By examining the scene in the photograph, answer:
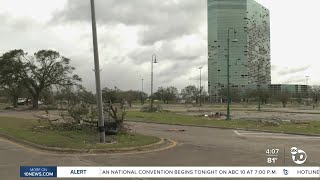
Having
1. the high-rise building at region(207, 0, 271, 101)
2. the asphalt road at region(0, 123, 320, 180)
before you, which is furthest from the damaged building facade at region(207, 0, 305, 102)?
the asphalt road at region(0, 123, 320, 180)

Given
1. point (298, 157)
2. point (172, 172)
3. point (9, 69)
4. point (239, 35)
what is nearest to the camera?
point (172, 172)

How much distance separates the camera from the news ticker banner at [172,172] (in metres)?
10.5

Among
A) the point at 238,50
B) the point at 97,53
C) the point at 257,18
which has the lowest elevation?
the point at 97,53

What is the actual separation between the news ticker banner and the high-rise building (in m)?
38.1

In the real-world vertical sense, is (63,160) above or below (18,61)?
below

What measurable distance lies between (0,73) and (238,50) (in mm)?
40037

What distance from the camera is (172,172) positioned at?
11.0 metres

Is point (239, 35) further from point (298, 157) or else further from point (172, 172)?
point (172, 172)

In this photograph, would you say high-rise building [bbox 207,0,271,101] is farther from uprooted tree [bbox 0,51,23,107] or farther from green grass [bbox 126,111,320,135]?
uprooted tree [bbox 0,51,23,107]

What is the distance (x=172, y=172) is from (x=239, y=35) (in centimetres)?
4567

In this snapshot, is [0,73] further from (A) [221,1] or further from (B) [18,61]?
(A) [221,1]

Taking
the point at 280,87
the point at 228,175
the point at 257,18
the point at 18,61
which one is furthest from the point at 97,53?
the point at 280,87

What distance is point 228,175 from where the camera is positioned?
35.1 ft

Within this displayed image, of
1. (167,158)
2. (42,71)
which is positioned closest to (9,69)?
(42,71)
